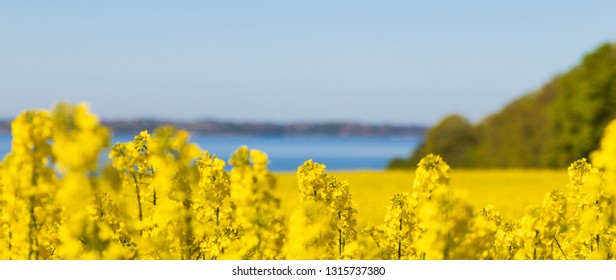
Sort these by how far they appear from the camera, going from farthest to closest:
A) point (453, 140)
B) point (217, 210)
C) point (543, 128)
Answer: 1. point (453, 140)
2. point (543, 128)
3. point (217, 210)

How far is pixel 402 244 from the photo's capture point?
722cm

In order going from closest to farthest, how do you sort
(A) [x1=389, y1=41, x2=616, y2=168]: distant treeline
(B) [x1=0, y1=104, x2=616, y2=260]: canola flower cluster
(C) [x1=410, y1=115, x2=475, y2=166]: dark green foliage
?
(B) [x1=0, y1=104, x2=616, y2=260]: canola flower cluster, (A) [x1=389, y1=41, x2=616, y2=168]: distant treeline, (C) [x1=410, y1=115, x2=475, y2=166]: dark green foliage

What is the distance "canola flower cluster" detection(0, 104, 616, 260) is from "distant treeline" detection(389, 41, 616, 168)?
26.8 metres

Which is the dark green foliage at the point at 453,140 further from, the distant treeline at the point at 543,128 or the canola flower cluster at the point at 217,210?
the canola flower cluster at the point at 217,210

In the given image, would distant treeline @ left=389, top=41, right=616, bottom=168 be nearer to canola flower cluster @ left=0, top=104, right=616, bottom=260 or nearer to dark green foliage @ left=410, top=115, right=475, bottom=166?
dark green foliage @ left=410, top=115, right=475, bottom=166

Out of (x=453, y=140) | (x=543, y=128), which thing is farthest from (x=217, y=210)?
(x=453, y=140)

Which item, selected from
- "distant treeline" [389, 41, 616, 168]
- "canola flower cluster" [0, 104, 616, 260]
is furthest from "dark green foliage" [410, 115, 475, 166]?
"canola flower cluster" [0, 104, 616, 260]

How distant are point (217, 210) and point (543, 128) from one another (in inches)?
1601

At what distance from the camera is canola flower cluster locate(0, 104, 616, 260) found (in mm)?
5117

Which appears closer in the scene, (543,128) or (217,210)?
(217,210)

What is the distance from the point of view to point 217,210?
267 inches

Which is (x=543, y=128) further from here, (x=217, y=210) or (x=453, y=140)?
(x=217, y=210)

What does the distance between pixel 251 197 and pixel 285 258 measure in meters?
0.69
